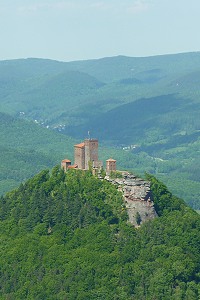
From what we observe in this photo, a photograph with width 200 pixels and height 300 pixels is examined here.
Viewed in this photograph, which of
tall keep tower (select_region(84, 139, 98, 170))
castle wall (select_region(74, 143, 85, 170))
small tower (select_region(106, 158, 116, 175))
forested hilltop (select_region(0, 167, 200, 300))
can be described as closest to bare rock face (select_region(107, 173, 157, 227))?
forested hilltop (select_region(0, 167, 200, 300))

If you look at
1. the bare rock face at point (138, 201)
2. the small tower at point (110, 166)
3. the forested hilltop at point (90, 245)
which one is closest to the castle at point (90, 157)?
the small tower at point (110, 166)

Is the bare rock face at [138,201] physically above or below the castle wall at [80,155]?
below

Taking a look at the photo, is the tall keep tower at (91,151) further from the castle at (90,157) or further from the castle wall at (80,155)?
the castle wall at (80,155)

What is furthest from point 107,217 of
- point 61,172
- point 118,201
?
point 61,172

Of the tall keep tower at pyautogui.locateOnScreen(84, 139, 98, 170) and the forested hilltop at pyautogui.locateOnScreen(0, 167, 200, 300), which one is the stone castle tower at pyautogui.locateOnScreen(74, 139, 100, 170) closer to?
the tall keep tower at pyautogui.locateOnScreen(84, 139, 98, 170)

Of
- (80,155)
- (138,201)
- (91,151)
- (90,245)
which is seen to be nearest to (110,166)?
(91,151)

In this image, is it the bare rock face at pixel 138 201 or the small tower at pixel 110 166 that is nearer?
the bare rock face at pixel 138 201

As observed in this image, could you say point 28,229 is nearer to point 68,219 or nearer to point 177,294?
point 68,219
